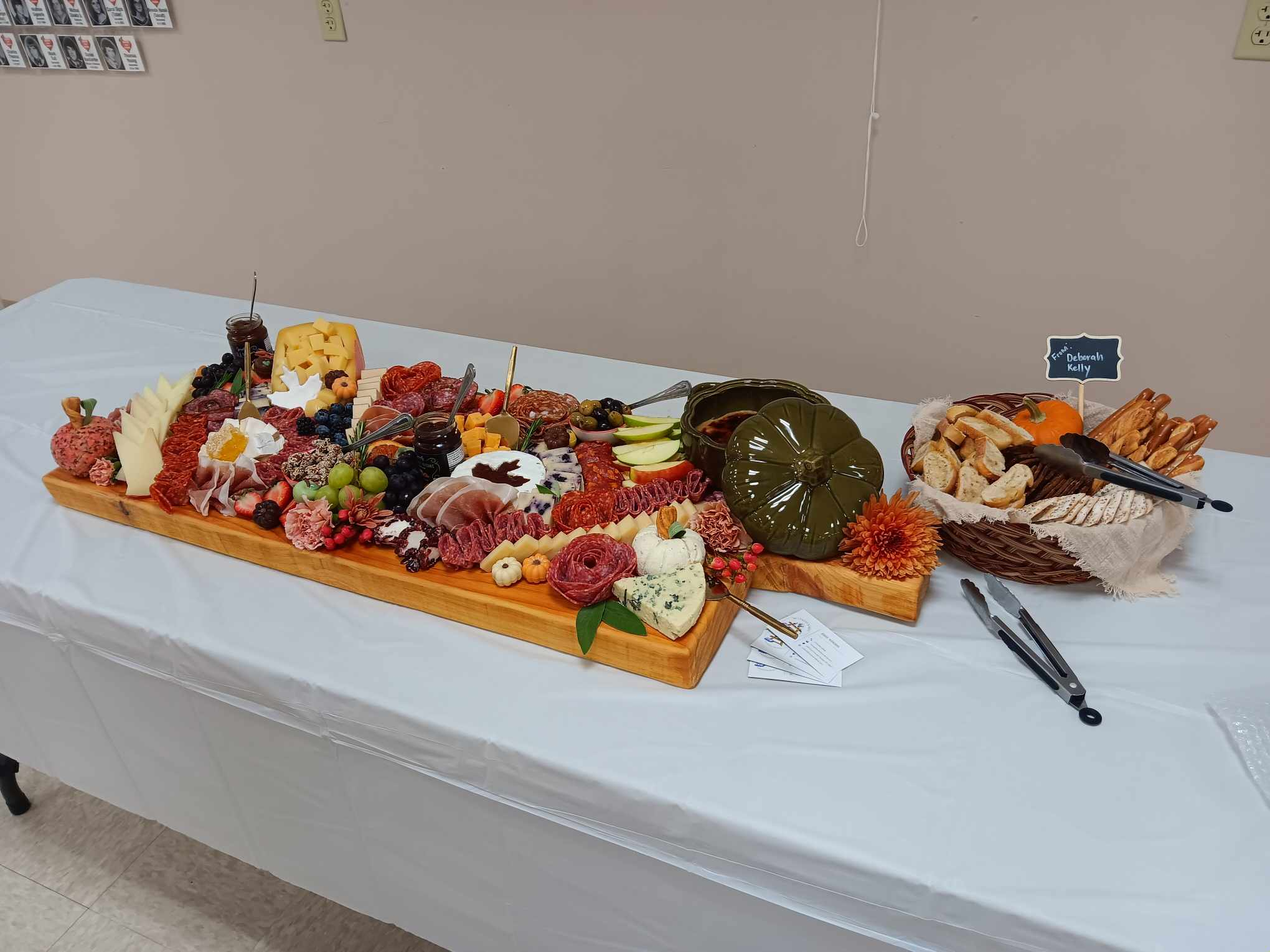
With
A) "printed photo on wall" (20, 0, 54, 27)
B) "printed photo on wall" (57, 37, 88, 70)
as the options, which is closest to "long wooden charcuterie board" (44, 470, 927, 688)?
"printed photo on wall" (57, 37, 88, 70)

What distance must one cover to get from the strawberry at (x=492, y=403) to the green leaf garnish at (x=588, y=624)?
467 millimetres

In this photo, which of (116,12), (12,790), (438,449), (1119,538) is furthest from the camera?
(116,12)

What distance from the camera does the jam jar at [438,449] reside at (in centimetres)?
115

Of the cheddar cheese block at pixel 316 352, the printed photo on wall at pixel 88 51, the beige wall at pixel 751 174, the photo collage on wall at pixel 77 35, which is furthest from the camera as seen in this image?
the printed photo on wall at pixel 88 51

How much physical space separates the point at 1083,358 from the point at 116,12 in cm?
326

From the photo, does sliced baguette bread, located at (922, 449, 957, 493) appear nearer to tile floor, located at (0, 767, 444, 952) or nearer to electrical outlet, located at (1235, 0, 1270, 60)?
tile floor, located at (0, 767, 444, 952)

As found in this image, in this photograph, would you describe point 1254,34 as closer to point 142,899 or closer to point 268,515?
point 268,515

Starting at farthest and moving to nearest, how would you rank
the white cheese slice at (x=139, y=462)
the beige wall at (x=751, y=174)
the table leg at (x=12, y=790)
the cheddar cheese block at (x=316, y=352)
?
the beige wall at (x=751, y=174)
the table leg at (x=12, y=790)
the cheddar cheese block at (x=316, y=352)
the white cheese slice at (x=139, y=462)

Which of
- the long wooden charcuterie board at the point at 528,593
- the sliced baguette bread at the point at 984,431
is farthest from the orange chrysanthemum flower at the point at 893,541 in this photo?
the sliced baguette bread at the point at 984,431

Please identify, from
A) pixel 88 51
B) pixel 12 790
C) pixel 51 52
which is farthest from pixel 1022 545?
pixel 51 52

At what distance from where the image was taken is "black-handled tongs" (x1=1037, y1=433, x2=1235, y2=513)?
906 millimetres

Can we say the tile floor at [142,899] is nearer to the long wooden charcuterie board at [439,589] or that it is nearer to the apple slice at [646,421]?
the long wooden charcuterie board at [439,589]

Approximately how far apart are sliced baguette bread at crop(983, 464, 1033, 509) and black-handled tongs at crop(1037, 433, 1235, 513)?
38 mm

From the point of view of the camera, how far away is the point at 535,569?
1.01m
